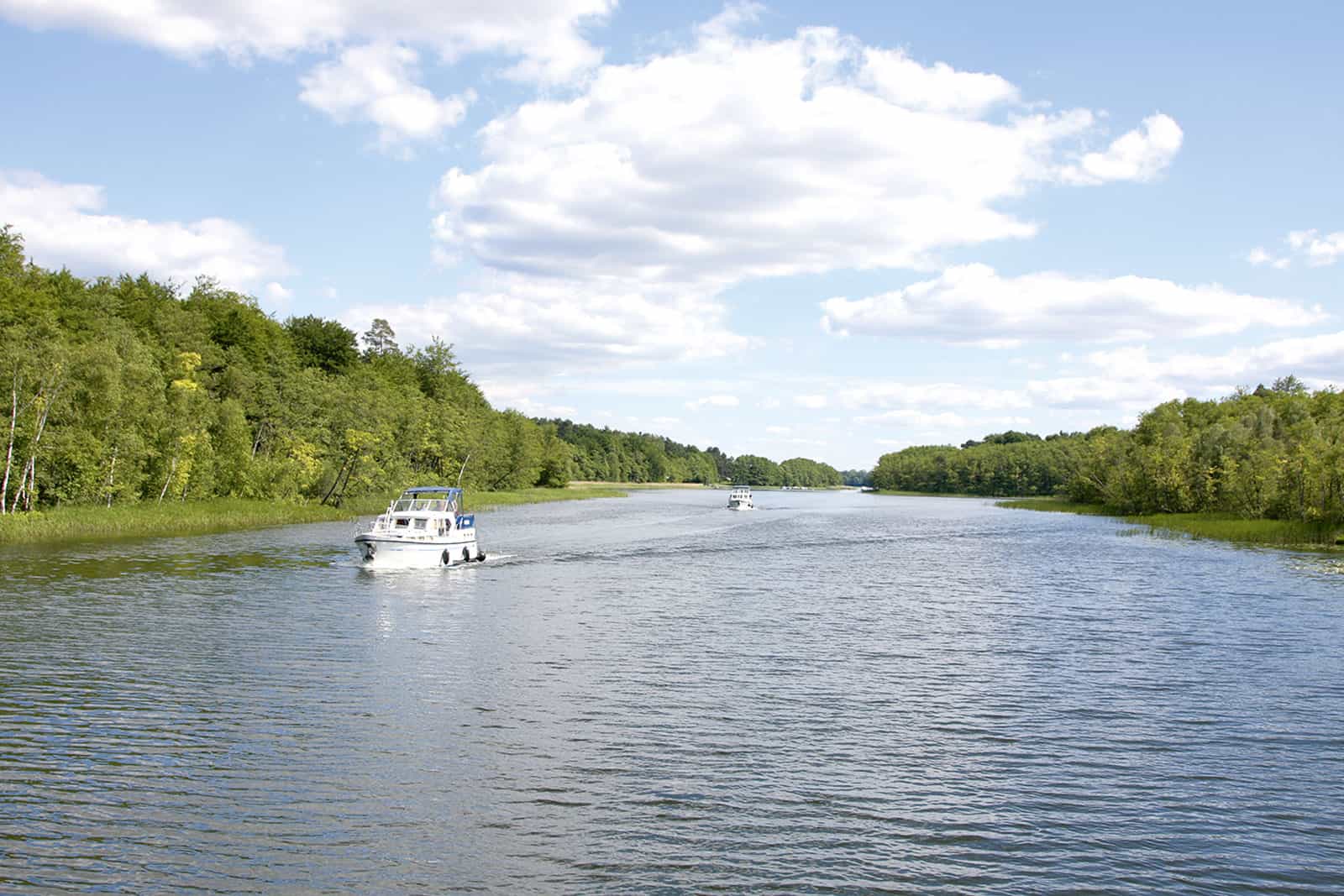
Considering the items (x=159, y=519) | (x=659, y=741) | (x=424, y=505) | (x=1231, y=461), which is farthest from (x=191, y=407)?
(x=1231, y=461)

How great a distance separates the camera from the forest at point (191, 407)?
230 ft

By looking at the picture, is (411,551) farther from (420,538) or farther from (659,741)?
(659,741)

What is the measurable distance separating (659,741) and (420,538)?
126ft

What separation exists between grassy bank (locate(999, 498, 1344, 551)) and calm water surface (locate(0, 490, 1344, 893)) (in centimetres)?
3761

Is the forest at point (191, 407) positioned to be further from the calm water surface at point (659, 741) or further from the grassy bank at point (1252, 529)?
the grassy bank at point (1252, 529)

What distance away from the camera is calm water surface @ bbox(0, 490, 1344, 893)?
15.1 m

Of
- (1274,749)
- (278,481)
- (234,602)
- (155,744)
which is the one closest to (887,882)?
(1274,749)

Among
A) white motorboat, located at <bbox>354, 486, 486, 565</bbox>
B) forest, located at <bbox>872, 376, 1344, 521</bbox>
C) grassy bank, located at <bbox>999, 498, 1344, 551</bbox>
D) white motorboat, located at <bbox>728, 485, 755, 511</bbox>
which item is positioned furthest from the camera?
white motorboat, located at <bbox>728, 485, 755, 511</bbox>

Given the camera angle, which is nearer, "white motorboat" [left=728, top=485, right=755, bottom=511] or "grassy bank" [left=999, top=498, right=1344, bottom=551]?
"grassy bank" [left=999, top=498, right=1344, bottom=551]

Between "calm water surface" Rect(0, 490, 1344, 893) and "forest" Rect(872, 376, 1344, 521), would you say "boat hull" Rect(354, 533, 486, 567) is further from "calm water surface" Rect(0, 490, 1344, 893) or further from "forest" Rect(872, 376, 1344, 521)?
"forest" Rect(872, 376, 1344, 521)

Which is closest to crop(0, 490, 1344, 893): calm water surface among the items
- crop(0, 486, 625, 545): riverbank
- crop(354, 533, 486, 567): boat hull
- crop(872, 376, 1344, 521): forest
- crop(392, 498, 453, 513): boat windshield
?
crop(354, 533, 486, 567): boat hull

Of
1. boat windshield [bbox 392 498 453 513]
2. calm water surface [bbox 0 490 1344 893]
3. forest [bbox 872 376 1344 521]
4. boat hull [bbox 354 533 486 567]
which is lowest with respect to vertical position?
calm water surface [bbox 0 490 1344 893]

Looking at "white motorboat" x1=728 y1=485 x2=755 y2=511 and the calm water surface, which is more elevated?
"white motorboat" x1=728 y1=485 x2=755 y2=511

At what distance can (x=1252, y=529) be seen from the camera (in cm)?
8625
